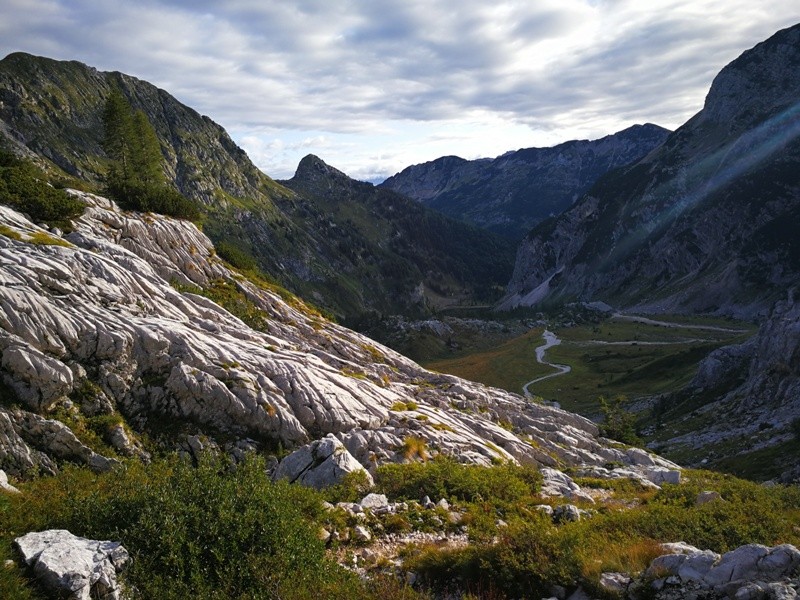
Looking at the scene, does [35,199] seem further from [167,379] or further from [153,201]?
[167,379]

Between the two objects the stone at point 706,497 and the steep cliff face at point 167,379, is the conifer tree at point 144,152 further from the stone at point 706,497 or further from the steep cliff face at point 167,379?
the stone at point 706,497

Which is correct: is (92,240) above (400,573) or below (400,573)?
above

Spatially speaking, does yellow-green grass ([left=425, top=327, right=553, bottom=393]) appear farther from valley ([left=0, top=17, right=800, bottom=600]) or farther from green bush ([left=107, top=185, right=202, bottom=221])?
green bush ([left=107, top=185, right=202, bottom=221])

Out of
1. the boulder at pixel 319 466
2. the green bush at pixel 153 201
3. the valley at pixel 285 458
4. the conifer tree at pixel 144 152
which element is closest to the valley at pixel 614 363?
the valley at pixel 285 458

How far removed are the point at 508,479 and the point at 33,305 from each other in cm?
2425

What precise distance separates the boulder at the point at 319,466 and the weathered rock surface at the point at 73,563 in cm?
1088

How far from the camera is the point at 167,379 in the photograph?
2583cm

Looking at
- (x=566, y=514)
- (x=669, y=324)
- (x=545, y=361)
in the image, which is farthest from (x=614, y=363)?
(x=566, y=514)

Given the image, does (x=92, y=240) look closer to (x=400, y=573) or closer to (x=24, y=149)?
(x=400, y=573)

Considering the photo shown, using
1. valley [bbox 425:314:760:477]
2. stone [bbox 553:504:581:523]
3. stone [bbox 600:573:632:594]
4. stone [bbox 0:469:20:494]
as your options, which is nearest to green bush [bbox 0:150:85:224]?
stone [bbox 0:469:20:494]

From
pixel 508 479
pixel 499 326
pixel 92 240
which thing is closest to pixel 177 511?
pixel 508 479

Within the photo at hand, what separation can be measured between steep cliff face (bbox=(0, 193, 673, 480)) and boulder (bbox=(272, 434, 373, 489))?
3361 mm

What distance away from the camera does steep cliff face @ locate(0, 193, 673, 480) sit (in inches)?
851

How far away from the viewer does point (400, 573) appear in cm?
1366
